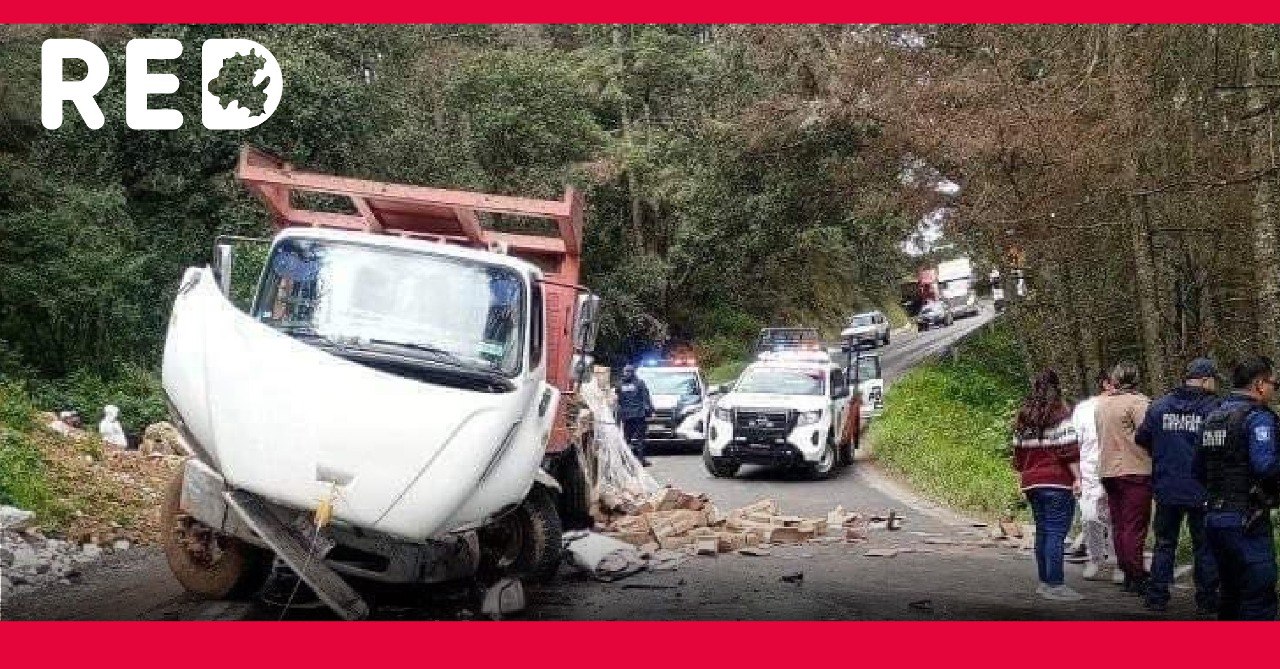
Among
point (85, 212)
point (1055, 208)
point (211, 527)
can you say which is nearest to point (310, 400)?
point (211, 527)

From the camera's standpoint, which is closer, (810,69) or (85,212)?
(85,212)

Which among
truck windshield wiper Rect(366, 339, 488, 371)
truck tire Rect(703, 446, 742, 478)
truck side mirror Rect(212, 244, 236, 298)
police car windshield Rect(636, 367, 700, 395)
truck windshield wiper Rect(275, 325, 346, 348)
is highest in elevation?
truck side mirror Rect(212, 244, 236, 298)

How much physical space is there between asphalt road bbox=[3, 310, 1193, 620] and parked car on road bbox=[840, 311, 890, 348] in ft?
89.8

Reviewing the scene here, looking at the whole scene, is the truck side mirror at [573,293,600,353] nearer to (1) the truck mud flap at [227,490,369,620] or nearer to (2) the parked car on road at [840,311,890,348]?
(1) the truck mud flap at [227,490,369,620]

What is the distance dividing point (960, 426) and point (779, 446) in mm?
4055

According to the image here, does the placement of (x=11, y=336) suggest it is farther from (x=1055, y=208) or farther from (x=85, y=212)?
(x=1055, y=208)

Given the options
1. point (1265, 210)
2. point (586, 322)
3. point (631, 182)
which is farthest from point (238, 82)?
point (631, 182)

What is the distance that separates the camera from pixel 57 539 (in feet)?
34.3

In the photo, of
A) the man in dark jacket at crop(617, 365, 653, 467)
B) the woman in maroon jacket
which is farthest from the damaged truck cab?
the man in dark jacket at crop(617, 365, 653, 467)

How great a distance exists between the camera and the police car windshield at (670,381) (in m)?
23.0

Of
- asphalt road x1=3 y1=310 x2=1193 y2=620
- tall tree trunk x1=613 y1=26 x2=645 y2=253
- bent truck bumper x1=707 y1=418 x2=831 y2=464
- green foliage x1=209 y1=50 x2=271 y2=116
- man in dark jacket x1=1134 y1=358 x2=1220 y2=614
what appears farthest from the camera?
tall tree trunk x1=613 y1=26 x2=645 y2=253

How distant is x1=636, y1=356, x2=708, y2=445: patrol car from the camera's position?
73.8 feet

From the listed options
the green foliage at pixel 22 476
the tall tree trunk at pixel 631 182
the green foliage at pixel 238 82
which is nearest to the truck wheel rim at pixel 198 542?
the green foliage at pixel 22 476

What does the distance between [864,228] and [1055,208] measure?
14.6 metres
